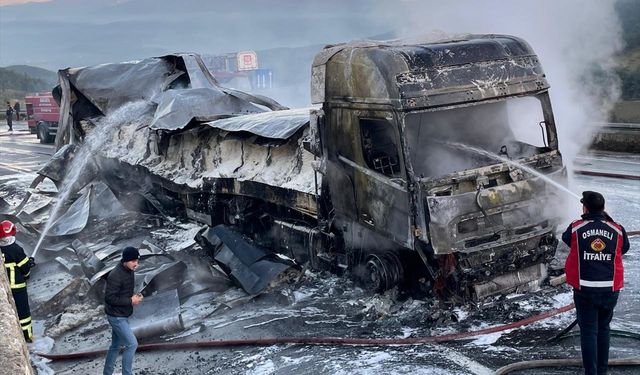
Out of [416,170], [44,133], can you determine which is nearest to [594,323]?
[416,170]

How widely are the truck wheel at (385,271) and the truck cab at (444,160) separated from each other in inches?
0.6

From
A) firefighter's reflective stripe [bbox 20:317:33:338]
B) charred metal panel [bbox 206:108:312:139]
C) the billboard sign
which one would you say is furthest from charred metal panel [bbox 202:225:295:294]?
the billboard sign

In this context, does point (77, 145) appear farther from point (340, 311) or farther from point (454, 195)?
point (454, 195)

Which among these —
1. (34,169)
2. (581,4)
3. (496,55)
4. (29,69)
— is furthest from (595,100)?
(29,69)

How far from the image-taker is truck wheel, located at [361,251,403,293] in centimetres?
732

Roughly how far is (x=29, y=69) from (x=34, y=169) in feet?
276

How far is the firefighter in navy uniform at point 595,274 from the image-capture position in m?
5.11

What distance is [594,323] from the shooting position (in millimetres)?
5172

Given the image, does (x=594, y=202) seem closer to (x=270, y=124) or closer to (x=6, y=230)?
(x=270, y=124)

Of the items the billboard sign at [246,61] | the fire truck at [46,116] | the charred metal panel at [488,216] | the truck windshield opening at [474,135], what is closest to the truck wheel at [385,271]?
the charred metal panel at [488,216]

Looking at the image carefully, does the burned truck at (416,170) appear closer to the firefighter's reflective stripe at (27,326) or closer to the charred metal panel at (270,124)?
the charred metal panel at (270,124)

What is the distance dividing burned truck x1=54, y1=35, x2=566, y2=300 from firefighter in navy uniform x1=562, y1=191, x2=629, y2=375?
1.54 metres

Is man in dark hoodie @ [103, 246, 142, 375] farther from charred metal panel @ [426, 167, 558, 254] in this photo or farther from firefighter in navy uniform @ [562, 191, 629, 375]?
firefighter in navy uniform @ [562, 191, 629, 375]

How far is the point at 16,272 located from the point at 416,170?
15.7 feet
